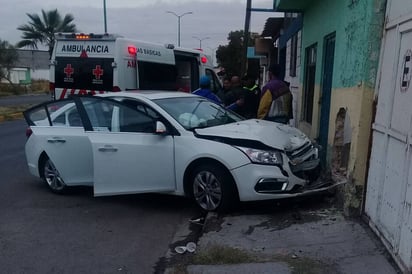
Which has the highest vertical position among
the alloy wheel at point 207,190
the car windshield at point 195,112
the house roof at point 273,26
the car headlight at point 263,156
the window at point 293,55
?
the house roof at point 273,26

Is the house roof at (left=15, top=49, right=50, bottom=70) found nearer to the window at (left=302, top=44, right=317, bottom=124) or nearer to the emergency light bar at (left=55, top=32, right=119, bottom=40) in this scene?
the emergency light bar at (left=55, top=32, right=119, bottom=40)

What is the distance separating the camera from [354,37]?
5.66m

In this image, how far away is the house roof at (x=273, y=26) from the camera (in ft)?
63.8

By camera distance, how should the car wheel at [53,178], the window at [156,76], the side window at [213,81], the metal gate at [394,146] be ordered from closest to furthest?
the metal gate at [394,146] → the car wheel at [53,178] → the window at [156,76] → the side window at [213,81]

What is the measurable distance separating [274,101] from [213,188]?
287 cm

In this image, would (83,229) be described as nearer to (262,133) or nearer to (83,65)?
(262,133)

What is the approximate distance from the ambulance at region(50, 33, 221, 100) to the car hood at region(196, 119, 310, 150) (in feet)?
15.1

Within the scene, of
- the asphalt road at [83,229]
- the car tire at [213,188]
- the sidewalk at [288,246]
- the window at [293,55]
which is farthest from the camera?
the window at [293,55]

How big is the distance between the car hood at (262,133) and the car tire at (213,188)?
0.45 metres

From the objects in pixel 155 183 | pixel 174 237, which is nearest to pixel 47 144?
pixel 155 183

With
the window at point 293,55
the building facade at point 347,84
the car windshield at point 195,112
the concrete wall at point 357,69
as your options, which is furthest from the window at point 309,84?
the car windshield at point 195,112

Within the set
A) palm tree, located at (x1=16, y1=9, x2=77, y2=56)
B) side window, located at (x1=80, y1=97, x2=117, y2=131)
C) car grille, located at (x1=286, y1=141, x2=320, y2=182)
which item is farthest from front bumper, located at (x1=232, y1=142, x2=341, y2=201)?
palm tree, located at (x1=16, y1=9, x2=77, y2=56)

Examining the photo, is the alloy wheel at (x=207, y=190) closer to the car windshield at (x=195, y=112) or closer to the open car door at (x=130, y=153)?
the open car door at (x=130, y=153)

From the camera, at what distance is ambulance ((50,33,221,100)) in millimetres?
10227
